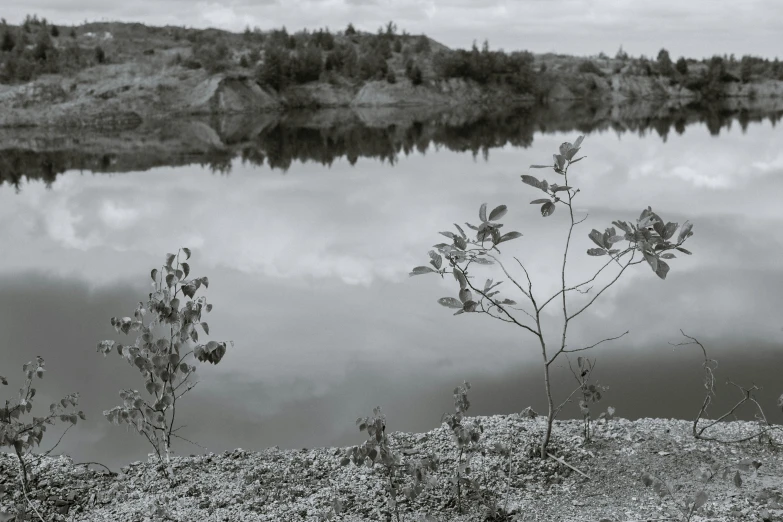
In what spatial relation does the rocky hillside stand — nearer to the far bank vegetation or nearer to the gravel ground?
the far bank vegetation

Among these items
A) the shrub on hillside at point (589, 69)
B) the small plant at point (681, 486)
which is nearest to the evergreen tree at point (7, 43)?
the shrub on hillside at point (589, 69)

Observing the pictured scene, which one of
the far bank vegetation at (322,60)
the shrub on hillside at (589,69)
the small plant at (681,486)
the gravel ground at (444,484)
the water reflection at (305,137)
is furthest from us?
the shrub on hillside at (589,69)

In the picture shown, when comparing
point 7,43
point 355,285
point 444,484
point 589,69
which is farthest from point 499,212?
point 589,69

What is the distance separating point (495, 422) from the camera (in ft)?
17.8

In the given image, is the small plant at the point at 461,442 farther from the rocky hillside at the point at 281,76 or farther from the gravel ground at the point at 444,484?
the rocky hillside at the point at 281,76

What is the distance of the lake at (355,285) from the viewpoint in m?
6.08

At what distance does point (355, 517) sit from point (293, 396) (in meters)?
2.27

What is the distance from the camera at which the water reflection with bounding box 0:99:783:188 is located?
21.4 m

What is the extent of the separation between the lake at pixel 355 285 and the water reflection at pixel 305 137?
1.76ft

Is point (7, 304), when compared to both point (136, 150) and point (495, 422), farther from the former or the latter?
point (136, 150)

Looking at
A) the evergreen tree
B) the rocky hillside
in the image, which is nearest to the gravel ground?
the rocky hillside

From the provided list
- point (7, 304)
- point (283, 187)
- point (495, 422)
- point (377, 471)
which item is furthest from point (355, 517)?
point (283, 187)

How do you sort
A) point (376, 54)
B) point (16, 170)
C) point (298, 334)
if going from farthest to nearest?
point (376, 54)
point (16, 170)
point (298, 334)

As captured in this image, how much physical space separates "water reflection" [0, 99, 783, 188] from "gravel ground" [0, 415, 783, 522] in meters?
15.1
